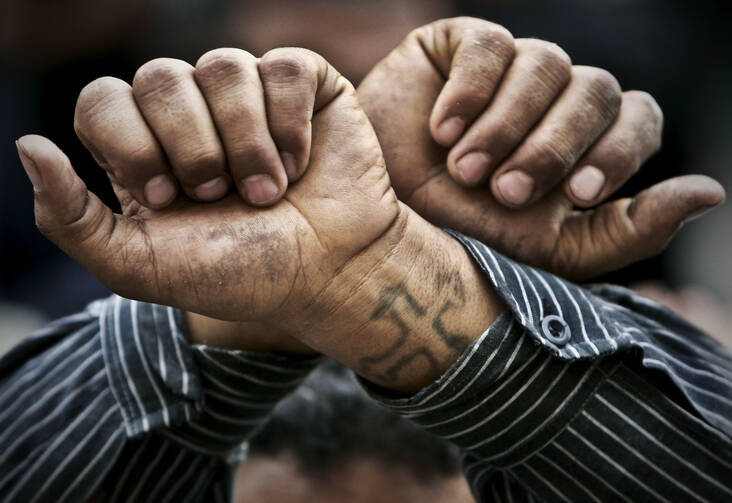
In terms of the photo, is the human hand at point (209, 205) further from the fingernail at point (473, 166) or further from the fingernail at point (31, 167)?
the fingernail at point (473, 166)

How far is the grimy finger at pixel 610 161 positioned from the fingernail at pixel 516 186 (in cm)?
7

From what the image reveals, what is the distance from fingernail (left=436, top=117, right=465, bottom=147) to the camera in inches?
35.1

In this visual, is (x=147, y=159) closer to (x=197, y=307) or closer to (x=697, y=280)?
(x=197, y=307)

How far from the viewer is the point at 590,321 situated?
0.84 m

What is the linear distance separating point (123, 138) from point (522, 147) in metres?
0.50

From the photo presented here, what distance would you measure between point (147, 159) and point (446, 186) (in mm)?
419

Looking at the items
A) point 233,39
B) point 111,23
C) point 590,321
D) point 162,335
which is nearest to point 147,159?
point 162,335

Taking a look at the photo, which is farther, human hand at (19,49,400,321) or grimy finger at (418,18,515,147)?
grimy finger at (418,18,515,147)

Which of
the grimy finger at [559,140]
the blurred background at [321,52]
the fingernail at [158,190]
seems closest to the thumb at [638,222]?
the grimy finger at [559,140]

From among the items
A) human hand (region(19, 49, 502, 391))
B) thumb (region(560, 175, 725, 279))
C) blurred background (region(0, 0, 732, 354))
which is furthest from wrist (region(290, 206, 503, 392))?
blurred background (region(0, 0, 732, 354))

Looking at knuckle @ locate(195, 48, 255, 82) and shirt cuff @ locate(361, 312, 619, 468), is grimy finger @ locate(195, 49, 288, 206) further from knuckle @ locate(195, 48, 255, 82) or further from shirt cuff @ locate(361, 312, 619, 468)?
shirt cuff @ locate(361, 312, 619, 468)

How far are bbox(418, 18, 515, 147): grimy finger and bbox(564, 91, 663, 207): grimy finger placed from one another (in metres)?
0.16

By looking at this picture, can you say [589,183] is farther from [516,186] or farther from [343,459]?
[343,459]

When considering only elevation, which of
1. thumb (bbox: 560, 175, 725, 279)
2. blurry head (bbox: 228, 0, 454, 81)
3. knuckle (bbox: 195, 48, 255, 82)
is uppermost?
knuckle (bbox: 195, 48, 255, 82)
